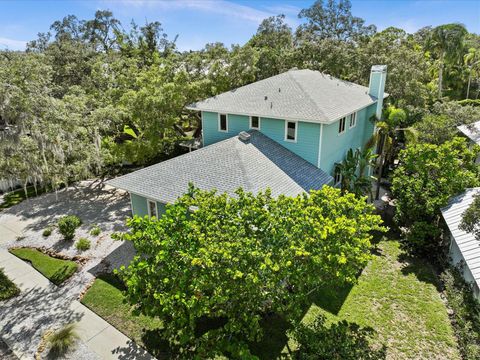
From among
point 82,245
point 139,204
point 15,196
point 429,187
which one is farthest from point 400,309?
point 15,196

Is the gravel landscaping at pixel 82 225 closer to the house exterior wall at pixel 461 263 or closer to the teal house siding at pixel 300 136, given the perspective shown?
the teal house siding at pixel 300 136

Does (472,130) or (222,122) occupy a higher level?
(222,122)

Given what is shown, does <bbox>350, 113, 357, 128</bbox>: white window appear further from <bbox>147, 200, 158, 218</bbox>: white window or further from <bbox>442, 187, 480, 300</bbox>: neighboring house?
<bbox>147, 200, 158, 218</bbox>: white window

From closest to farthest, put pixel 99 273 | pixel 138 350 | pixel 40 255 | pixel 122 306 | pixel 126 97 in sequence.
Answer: pixel 138 350, pixel 122 306, pixel 99 273, pixel 40 255, pixel 126 97

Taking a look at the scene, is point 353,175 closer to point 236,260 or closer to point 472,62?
point 236,260

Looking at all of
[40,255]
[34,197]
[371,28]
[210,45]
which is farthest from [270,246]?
[371,28]

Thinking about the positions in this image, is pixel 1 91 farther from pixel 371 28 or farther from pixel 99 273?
pixel 371 28
